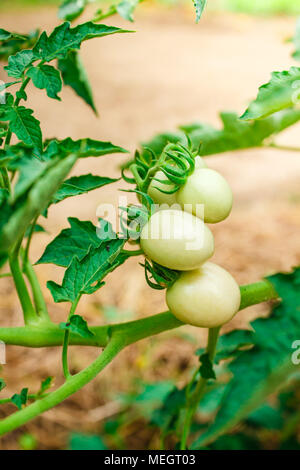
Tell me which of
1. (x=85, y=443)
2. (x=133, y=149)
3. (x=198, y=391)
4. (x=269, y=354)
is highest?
(x=269, y=354)

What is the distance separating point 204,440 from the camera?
73 centimetres

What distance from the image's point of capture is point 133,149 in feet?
7.71

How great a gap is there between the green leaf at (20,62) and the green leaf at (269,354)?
357 mm

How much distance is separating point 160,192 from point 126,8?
321 millimetres

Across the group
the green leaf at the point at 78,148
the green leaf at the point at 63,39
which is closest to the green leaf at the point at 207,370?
the green leaf at the point at 78,148

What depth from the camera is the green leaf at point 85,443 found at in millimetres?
959

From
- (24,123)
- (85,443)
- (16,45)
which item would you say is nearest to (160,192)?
(24,123)

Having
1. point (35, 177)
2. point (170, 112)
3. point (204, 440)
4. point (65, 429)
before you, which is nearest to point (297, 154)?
point (170, 112)

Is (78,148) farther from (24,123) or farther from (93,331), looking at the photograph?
(93,331)

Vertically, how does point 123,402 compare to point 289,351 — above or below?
below

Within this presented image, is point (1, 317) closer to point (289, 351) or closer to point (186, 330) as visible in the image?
point (186, 330)

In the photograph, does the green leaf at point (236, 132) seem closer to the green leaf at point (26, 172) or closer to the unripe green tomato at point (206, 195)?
the unripe green tomato at point (206, 195)

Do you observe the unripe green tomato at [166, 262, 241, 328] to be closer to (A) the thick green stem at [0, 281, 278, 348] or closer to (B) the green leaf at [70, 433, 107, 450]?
(A) the thick green stem at [0, 281, 278, 348]

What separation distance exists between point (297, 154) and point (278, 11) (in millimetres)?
2523
